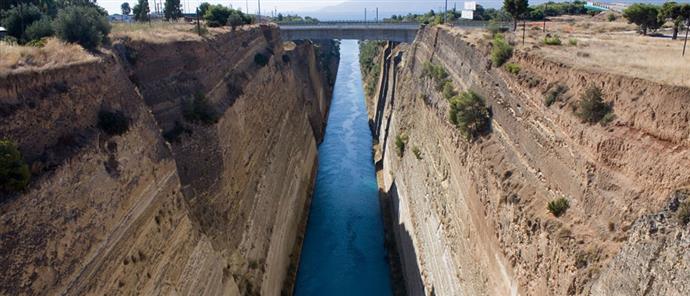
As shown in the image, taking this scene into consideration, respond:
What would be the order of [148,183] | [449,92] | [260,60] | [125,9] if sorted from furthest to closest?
[125,9]
[260,60]
[449,92]
[148,183]

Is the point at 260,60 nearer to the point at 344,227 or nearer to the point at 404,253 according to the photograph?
the point at 344,227

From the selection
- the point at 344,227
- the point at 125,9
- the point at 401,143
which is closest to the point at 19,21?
the point at 344,227

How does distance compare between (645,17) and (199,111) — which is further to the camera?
(645,17)

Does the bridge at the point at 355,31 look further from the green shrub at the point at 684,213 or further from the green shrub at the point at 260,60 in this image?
the green shrub at the point at 684,213

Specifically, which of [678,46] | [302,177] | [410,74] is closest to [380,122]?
→ [410,74]

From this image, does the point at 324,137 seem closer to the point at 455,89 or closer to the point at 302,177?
the point at 302,177

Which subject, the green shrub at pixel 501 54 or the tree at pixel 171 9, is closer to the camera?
the green shrub at pixel 501 54

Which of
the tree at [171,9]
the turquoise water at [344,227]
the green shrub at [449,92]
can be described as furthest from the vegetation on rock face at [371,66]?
the green shrub at [449,92]

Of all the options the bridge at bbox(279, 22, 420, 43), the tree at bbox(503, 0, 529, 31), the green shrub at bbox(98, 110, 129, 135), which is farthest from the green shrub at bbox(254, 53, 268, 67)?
the green shrub at bbox(98, 110, 129, 135)
